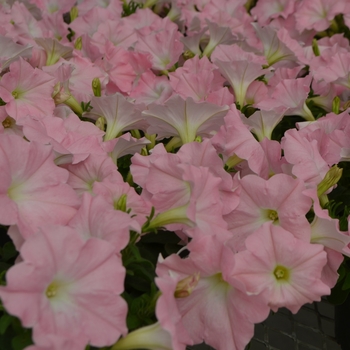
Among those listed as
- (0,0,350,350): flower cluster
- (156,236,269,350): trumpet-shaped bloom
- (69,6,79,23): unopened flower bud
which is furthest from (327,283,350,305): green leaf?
(69,6,79,23): unopened flower bud

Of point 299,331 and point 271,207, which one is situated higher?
point 271,207

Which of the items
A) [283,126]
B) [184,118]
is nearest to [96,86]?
[184,118]

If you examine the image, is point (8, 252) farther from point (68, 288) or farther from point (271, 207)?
point (271, 207)

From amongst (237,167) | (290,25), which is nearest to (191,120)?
(237,167)

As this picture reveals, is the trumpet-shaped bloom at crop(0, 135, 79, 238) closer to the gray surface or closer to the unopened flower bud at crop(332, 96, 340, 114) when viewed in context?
the gray surface

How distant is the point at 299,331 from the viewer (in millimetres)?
1000

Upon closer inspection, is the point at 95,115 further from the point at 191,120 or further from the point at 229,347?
the point at 229,347

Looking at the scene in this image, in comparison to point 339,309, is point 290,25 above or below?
above

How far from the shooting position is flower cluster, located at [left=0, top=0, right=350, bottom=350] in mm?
557

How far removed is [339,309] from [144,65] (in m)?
0.62

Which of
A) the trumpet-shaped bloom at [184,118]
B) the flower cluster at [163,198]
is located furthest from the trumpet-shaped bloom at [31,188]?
the trumpet-shaped bloom at [184,118]

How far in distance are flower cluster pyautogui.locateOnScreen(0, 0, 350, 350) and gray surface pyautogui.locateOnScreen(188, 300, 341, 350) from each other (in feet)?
0.81

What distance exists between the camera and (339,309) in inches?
38.1

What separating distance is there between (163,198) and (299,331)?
0.45 metres
